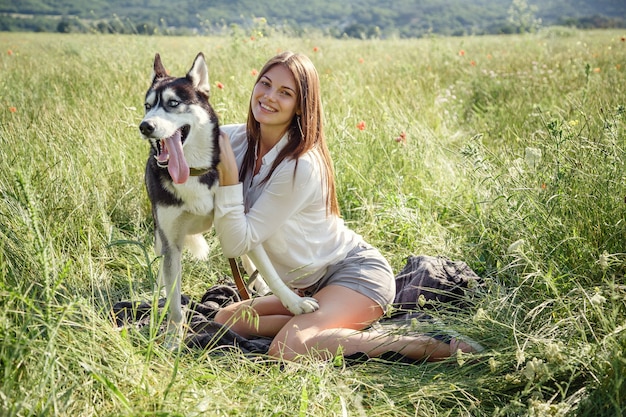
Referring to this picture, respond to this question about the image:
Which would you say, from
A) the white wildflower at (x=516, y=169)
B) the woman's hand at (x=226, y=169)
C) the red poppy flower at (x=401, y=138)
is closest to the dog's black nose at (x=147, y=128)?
the woman's hand at (x=226, y=169)

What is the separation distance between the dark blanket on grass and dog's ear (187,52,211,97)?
1077mm

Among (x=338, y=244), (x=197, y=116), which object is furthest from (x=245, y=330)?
(x=197, y=116)

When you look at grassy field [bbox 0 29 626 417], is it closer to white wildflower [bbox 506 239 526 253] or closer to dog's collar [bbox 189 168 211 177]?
white wildflower [bbox 506 239 526 253]

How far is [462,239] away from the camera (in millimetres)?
3707

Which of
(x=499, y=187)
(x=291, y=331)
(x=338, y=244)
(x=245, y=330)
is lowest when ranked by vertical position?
(x=245, y=330)

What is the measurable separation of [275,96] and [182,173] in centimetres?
64

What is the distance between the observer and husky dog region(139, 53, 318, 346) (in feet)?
8.35

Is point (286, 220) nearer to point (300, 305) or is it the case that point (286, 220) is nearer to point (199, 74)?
point (300, 305)

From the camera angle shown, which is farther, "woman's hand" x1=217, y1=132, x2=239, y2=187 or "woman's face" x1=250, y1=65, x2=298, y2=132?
"woman's face" x1=250, y1=65, x2=298, y2=132

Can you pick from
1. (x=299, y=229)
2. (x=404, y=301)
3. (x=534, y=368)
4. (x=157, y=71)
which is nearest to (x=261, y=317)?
(x=299, y=229)

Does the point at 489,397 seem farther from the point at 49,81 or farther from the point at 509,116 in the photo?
the point at 49,81

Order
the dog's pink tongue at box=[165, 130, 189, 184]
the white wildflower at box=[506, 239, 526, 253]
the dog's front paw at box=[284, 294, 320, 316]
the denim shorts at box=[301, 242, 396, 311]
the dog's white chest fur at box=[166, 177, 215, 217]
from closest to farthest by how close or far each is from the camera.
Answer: the white wildflower at box=[506, 239, 526, 253] < the dog's pink tongue at box=[165, 130, 189, 184] < the dog's white chest fur at box=[166, 177, 215, 217] < the dog's front paw at box=[284, 294, 320, 316] < the denim shorts at box=[301, 242, 396, 311]

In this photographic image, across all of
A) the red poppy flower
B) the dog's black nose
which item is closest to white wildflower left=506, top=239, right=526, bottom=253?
the dog's black nose

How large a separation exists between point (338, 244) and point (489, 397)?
3.71ft
